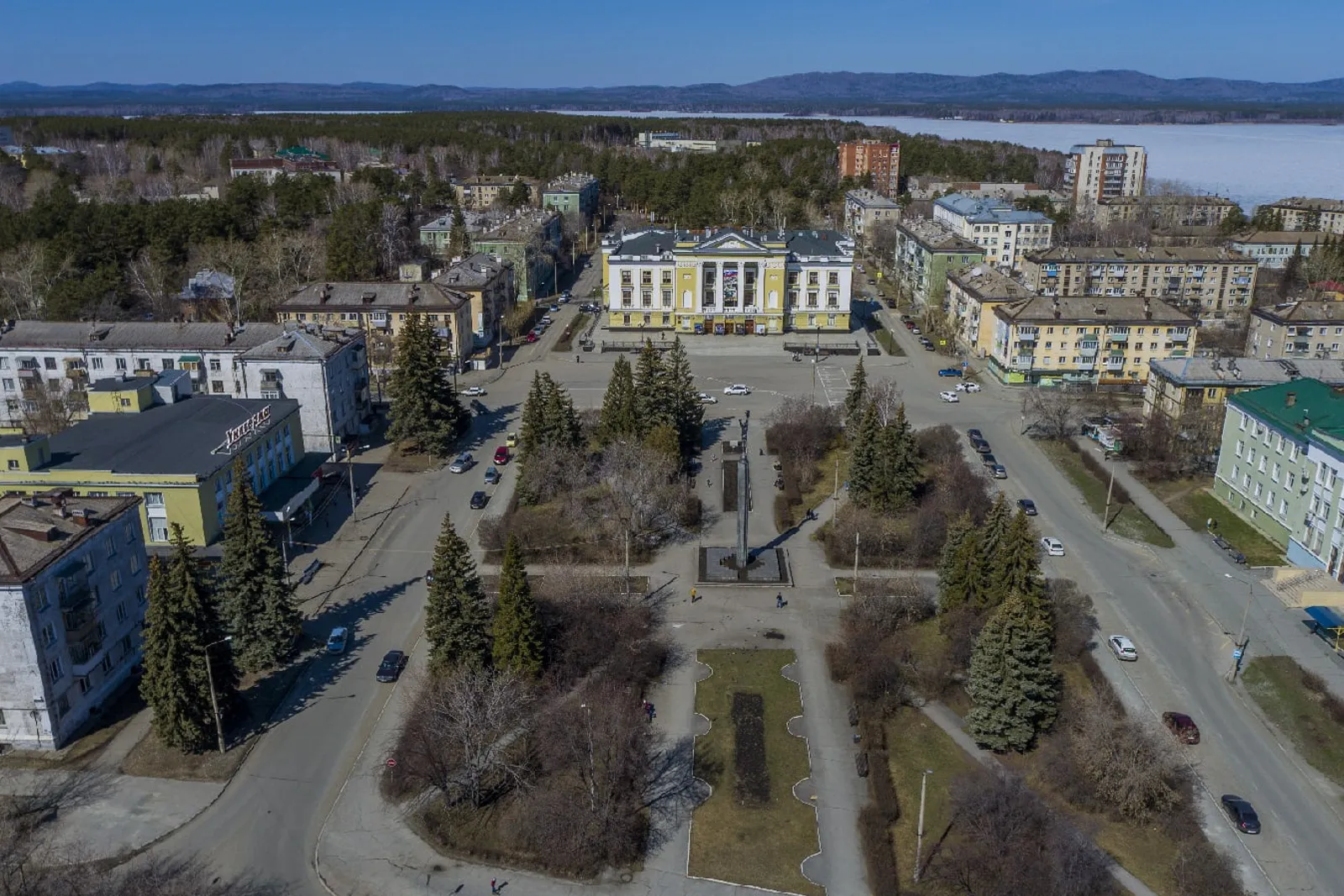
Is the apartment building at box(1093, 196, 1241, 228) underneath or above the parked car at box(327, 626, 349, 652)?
above

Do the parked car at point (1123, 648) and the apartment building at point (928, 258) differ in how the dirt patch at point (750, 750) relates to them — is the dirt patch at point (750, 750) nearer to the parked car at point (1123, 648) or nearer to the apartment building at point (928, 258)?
the parked car at point (1123, 648)

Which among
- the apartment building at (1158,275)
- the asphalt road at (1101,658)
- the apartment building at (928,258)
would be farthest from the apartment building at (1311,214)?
the asphalt road at (1101,658)

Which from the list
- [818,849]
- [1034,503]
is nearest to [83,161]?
[1034,503]

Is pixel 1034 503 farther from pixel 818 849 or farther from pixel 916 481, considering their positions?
pixel 818 849

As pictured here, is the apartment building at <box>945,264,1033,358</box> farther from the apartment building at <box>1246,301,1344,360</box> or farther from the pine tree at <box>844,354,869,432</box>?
the pine tree at <box>844,354,869,432</box>

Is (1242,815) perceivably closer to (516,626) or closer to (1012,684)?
(1012,684)

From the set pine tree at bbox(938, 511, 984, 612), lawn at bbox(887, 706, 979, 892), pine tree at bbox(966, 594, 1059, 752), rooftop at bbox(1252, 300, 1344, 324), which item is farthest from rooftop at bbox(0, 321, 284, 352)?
rooftop at bbox(1252, 300, 1344, 324)

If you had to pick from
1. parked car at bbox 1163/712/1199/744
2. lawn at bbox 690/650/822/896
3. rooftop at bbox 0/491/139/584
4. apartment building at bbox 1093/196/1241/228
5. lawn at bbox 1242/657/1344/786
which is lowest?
lawn at bbox 690/650/822/896
